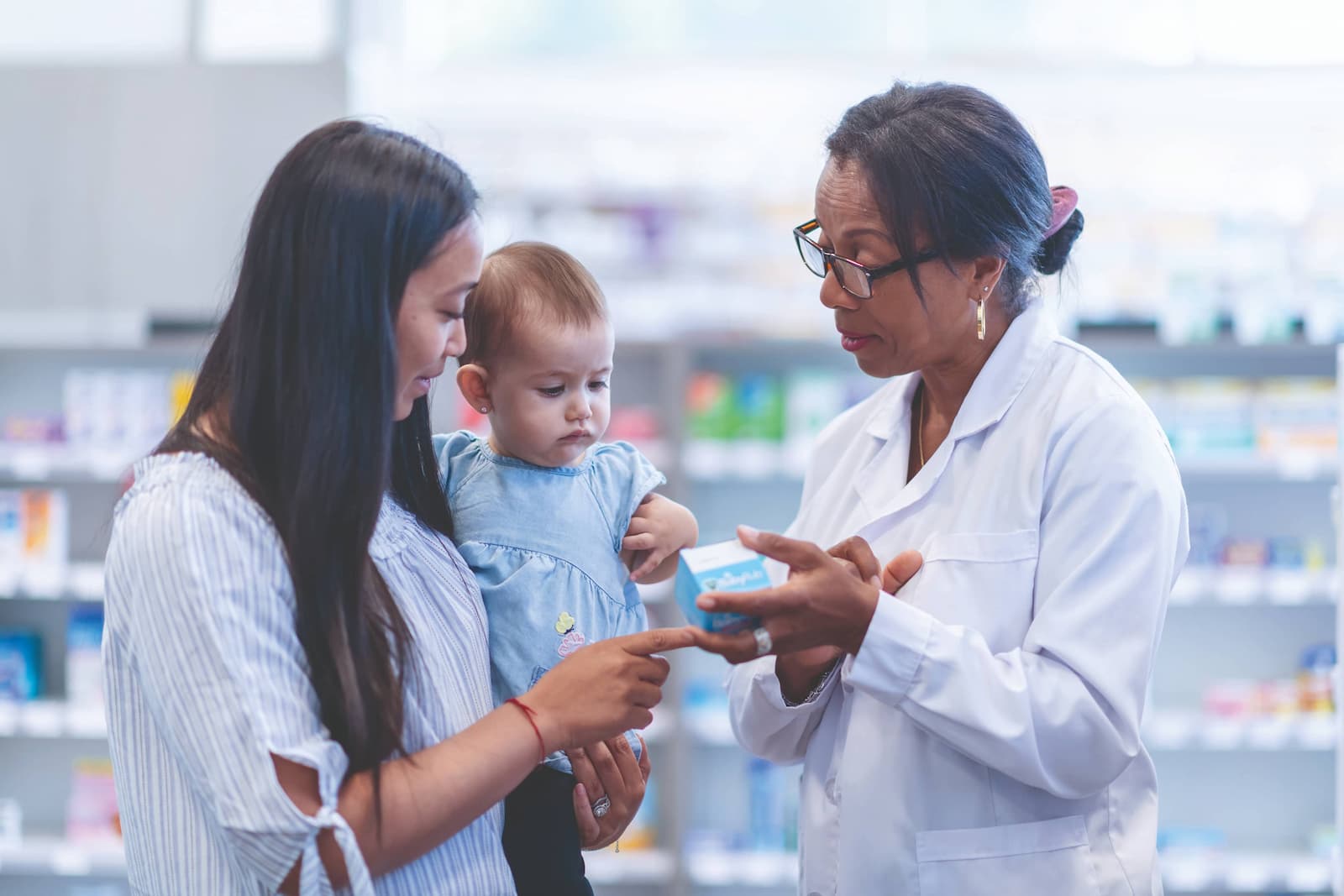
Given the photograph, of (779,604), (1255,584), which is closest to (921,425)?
(779,604)

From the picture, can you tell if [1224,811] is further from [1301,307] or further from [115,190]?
[115,190]

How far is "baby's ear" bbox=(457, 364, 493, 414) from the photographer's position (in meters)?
1.63

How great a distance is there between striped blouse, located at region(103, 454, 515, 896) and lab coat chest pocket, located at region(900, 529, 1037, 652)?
714 millimetres

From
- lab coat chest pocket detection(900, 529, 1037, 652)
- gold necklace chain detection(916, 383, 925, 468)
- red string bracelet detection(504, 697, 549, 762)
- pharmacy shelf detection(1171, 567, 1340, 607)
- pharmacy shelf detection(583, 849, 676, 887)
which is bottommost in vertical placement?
pharmacy shelf detection(583, 849, 676, 887)

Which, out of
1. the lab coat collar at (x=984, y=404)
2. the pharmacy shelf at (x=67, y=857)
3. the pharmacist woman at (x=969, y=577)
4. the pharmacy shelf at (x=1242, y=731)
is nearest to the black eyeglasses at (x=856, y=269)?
the pharmacist woman at (x=969, y=577)

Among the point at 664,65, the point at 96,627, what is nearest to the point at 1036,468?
the point at 96,627

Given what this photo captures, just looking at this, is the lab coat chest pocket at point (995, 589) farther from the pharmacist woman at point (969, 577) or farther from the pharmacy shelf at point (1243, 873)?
the pharmacy shelf at point (1243, 873)

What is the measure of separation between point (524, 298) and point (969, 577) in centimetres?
72

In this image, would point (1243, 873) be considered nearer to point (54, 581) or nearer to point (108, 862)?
point (108, 862)

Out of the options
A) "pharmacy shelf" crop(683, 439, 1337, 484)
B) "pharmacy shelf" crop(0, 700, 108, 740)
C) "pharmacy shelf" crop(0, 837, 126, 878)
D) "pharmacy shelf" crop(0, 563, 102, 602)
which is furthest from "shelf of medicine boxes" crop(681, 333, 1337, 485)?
"pharmacy shelf" crop(0, 837, 126, 878)

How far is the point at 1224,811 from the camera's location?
4.17 m

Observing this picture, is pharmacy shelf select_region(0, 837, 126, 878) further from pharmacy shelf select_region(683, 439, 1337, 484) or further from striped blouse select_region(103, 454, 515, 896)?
striped blouse select_region(103, 454, 515, 896)

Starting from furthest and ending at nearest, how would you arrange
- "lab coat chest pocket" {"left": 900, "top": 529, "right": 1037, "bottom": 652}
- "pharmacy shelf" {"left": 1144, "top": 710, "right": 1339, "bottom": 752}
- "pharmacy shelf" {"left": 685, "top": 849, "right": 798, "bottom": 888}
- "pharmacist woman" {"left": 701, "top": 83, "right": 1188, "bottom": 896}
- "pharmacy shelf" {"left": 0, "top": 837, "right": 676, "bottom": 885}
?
"pharmacy shelf" {"left": 0, "top": 837, "right": 676, "bottom": 885}
"pharmacy shelf" {"left": 685, "top": 849, "right": 798, "bottom": 888}
"pharmacy shelf" {"left": 1144, "top": 710, "right": 1339, "bottom": 752}
"lab coat chest pocket" {"left": 900, "top": 529, "right": 1037, "bottom": 652}
"pharmacist woman" {"left": 701, "top": 83, "right": 1188, "bottom": 896}

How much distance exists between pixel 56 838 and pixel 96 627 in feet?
2.85
